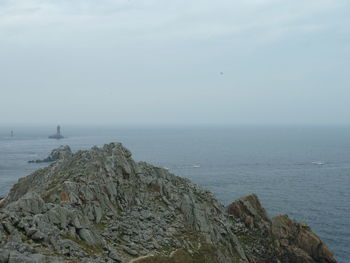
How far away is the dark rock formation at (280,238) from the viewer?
187 feet

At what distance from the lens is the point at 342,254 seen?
212 ft

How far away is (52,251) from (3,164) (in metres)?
161

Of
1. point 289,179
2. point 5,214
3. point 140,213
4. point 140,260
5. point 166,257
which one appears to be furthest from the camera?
point 289,179

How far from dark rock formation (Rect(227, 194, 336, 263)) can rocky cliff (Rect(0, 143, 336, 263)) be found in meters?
0.14

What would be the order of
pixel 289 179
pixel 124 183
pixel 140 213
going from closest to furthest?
pixel 140 213
pixel 124 183
pixel 289 179

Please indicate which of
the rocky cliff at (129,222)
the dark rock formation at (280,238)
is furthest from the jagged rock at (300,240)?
the rocky cliff at (129,222)

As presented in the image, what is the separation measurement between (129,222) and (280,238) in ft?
83.1

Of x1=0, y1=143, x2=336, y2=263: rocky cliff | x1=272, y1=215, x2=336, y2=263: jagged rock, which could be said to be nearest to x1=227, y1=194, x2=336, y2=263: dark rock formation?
x1=272, y1=215, x2=336, y2=263: jagged rock

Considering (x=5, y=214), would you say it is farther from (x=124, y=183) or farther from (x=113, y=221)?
(x=124, y=183)

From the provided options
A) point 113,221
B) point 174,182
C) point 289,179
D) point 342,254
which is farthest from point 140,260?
point 289,179

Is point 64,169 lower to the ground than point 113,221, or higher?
higher

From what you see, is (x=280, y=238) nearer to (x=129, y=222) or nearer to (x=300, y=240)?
(x=300, y=240)

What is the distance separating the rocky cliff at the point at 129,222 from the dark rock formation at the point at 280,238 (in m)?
0.14

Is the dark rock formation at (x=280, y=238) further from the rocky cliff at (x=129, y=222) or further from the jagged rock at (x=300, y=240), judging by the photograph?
the rocky cliff at (x=129, y=222)
